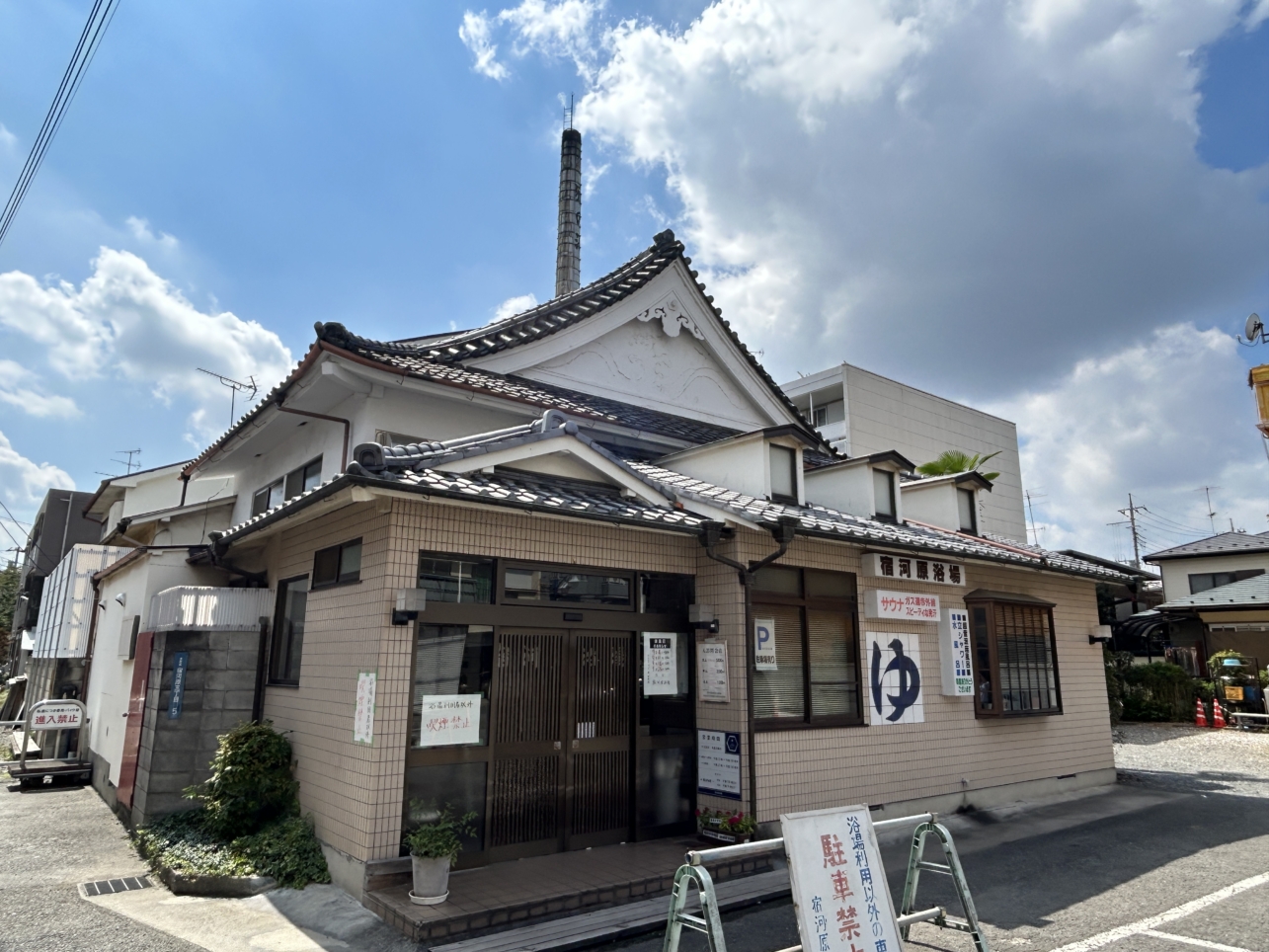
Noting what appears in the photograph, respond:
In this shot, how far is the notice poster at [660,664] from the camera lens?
28.3 ft

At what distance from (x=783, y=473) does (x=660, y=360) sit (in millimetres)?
4465

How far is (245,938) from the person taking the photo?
6109 millimetres

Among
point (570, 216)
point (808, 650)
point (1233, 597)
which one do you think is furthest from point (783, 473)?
point (1233, 597)

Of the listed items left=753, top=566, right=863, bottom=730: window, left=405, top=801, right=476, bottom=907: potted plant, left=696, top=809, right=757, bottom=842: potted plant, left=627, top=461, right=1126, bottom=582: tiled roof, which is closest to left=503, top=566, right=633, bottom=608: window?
left=627, top=461, right=1126, bottom=582: tiled roof

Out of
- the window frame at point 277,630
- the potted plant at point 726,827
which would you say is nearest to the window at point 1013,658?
the potted plant at point 726,827

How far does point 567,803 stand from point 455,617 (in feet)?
7.37

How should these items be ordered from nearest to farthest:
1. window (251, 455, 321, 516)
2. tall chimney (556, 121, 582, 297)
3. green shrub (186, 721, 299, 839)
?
1. green shrub (186, 721, 299, 839)
2. window (251, 455, 321, 516)
3. tall chimney (556, 121, 582, 297)

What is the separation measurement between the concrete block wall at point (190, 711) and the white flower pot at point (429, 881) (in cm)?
416

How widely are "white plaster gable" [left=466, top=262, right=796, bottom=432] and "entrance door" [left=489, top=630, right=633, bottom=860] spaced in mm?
5457

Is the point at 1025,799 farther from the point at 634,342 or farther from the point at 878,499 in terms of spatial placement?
the point at 634,342

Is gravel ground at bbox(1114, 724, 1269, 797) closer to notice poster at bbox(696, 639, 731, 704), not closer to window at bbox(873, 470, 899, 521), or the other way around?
window at bbox(873, 470, 899, 521)

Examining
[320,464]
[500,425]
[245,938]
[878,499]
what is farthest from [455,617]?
[878,499]

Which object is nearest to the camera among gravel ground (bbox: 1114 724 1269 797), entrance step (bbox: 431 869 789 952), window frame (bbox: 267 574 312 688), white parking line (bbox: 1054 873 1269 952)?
entrance step (bbox: 431 869 789 952)

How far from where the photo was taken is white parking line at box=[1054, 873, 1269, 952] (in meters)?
6.03
